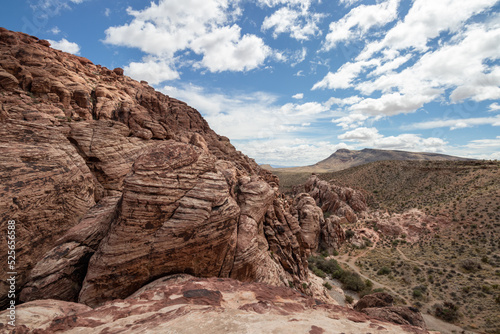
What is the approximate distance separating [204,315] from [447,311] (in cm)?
3149

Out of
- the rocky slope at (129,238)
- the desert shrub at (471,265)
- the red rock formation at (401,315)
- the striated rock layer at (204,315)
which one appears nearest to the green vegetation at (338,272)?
the desert shrub at (471,265)

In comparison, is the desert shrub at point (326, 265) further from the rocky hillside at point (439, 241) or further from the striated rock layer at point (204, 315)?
the striated rock layer at point (204, 315)

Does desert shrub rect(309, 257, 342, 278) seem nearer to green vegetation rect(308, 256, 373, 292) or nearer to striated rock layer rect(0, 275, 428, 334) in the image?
green vegetation rect(308, 256, 373, 292)

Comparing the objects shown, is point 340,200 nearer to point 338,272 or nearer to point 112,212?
point 338,272

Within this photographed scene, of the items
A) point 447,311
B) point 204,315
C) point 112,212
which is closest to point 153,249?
point 112,212

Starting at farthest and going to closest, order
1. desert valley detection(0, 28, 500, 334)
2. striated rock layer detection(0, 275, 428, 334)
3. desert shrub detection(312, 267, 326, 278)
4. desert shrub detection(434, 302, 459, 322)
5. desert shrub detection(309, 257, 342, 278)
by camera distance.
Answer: desert shrub detection(309, 257, 342, 278)
desert shrub detection(312, 267, 326, 278)
desert shrub detection(434, 302, 459, 322)
desert valley detection(0, 28, 500, 334)
striated rock layer detection(0, 275, 428, 334)

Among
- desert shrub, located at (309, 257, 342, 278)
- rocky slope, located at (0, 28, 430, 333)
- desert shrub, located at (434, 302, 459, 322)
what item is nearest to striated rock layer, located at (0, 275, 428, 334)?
rocky slope, located at (0, 28, 430, 333)

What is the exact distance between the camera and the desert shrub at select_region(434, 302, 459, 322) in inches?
908

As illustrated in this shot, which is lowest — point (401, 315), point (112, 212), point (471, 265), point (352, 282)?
point (352, 282)

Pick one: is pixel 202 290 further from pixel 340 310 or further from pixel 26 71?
pixel 26 71

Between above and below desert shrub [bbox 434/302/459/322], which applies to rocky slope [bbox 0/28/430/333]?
above

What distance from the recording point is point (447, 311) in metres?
23.4

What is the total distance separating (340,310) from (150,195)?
11.1 m

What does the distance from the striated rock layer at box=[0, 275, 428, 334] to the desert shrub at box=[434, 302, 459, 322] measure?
25.4 m
